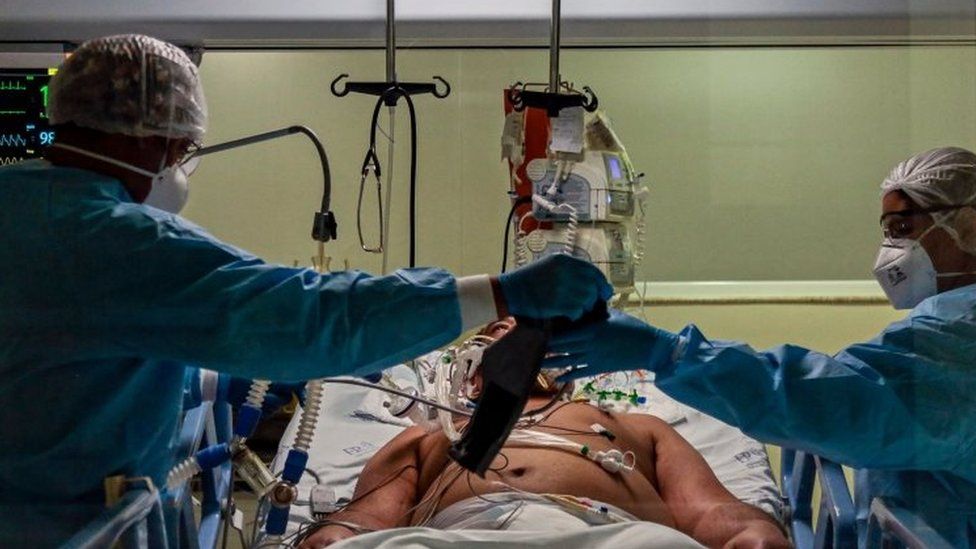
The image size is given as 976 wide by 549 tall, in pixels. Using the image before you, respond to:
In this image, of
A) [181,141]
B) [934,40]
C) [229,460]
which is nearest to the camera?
[181,141]

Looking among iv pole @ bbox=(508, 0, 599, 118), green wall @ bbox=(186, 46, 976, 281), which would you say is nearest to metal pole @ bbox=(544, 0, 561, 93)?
iv pole @ bbox=(508, 0, 599, 118)

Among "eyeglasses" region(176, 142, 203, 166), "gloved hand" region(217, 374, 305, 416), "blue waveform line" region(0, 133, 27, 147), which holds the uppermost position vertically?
"blue waveform line" region(0, 133, 27, 147)

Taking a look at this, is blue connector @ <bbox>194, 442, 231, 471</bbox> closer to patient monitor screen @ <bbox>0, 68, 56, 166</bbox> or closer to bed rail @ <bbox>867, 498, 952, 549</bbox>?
patient monitor screen @ <bbox>0, 68, 56, 166</bbox>

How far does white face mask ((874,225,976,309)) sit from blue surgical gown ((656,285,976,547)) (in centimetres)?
12

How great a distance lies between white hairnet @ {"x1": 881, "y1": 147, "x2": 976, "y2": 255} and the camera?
1.80 meters

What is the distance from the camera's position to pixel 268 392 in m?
1.86

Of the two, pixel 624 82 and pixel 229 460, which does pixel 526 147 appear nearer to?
pixel 624 82

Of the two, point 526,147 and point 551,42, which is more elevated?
point 551,42

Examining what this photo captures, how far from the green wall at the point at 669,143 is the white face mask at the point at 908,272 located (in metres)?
0.30

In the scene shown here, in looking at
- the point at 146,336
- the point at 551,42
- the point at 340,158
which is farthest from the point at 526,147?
the point at 146,336

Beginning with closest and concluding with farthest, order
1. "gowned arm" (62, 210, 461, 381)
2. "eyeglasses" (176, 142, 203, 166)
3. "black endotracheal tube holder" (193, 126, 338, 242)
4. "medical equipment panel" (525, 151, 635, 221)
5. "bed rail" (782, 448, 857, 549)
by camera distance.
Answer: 1. "gowned arm" (62, 210, 461, 381)
2. "eyeglasses" (176, 142, 203, 166)
3. "bed rail" (782, 448, 857, 549)
4. "black endotracheal tube holder" (193, 126, 338, 242)
5. "medical equipment panel" (525, 151, 635, 221)

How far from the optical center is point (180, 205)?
1670mm

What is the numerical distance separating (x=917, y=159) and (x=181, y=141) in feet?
4.11

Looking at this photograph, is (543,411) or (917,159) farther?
(543,411)
